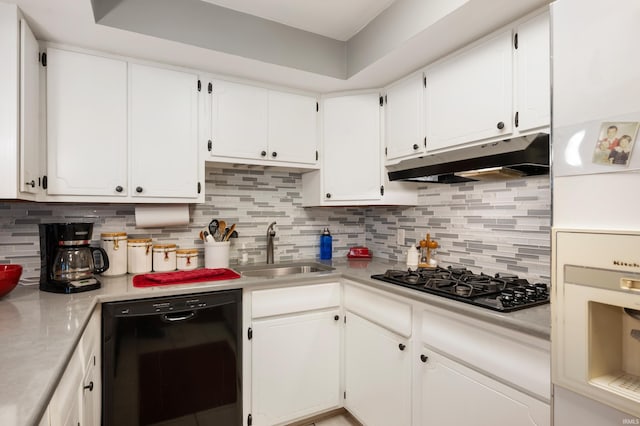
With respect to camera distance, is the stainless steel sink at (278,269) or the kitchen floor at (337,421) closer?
the kitchen floor at (337,421)

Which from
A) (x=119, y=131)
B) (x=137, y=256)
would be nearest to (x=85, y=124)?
(x=119, y=131)

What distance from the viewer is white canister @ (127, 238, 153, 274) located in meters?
2.12

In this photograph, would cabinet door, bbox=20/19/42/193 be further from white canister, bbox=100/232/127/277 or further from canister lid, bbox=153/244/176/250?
canister lid, bbox=153/244/176/250

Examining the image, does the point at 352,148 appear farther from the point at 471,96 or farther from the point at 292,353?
the point at 292,353

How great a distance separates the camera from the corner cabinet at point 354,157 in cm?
246

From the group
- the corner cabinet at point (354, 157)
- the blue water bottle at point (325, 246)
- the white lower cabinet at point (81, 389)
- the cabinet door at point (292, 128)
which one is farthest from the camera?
the blue water bottle at point (325, 246)

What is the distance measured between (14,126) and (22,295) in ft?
2.57

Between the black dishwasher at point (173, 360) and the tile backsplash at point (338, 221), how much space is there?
0.72 meters

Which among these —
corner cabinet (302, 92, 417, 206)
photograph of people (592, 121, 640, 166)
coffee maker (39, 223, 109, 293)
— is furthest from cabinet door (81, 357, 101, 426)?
photograph of people (592, 121, 640, 166)

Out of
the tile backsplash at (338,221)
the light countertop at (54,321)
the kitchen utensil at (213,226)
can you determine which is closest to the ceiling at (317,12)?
the tile backsplash at (338,221)

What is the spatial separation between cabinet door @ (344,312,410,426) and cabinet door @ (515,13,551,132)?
122 centimetres

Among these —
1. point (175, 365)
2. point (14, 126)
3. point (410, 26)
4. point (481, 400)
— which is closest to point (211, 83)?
point (14, 126)

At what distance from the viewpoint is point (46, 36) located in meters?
1.72

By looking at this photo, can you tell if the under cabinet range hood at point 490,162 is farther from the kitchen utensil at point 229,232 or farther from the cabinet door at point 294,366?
the kitchen utensil at point 229,232
